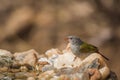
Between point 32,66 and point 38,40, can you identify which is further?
point 38,40

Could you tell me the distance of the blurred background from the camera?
1152cm

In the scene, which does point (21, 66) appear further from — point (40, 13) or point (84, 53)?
point (40, 13)

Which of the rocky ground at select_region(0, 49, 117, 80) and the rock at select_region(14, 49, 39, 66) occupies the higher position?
the rock at select_region(14, 49, 39, 66)

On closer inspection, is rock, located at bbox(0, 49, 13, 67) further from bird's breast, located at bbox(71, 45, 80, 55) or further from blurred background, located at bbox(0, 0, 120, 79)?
blurred background, located at bbox(0, 0, 120, 79)

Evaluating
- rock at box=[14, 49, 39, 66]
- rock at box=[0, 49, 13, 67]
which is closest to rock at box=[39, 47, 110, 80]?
rock at box=[14, 49, 39, 66]

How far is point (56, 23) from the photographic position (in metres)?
11.7

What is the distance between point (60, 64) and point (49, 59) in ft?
0.91

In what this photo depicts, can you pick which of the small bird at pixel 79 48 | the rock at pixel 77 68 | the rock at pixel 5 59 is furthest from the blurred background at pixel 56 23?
the rock at pixel 77 68

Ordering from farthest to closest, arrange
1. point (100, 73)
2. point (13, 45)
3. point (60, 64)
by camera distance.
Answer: point (13, 45) < point (60, 64) < point (100, 73)

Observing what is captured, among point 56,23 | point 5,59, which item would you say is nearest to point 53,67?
point 5,59

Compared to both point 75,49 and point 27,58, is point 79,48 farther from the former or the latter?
point 27,58

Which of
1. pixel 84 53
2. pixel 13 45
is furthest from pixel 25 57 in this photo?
pixel 13 45

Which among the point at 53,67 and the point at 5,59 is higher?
the point at 5,59

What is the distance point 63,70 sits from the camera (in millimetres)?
6098
